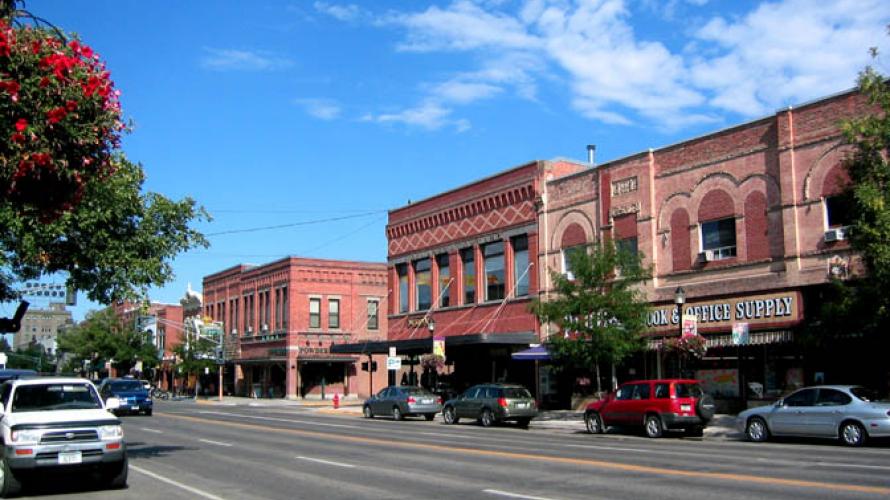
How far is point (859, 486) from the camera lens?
1223 cm

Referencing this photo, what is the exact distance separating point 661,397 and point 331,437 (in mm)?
9169

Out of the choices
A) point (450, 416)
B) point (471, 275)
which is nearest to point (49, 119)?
point (450, 416)

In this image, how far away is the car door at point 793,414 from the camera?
21500 mm

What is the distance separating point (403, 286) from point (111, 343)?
44.5m

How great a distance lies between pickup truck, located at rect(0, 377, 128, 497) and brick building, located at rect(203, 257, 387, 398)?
46.5m

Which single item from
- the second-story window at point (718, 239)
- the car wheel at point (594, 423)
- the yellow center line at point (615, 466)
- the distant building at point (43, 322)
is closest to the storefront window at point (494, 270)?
the second-story window at point (718, 239)

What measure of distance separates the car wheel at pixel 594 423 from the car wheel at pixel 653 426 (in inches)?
73.0

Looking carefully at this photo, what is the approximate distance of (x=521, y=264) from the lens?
39.4 m

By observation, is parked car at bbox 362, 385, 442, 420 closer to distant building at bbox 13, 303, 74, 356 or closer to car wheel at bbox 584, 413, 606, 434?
car wheel at bbox 584, 413, 606, 434

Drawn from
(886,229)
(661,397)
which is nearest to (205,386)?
(661,397)

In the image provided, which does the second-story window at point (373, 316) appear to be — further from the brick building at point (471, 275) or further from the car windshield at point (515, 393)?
the car windshield at point (515, 393)

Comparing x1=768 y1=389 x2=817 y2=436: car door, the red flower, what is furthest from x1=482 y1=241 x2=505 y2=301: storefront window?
the red flower

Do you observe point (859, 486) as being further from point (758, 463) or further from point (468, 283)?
point (468, 283)

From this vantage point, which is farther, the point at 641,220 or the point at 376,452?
the point at 641,220
